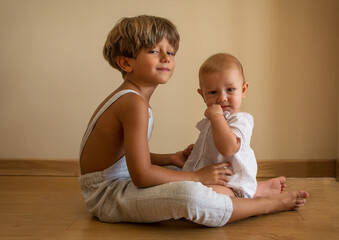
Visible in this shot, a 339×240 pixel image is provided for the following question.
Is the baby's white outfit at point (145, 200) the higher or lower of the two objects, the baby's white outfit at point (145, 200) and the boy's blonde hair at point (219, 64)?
the lower

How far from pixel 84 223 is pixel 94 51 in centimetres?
97

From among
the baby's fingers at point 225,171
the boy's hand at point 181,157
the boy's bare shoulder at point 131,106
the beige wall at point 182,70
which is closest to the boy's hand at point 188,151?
the boy's hand at point 181,157

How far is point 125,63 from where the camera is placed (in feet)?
4.18

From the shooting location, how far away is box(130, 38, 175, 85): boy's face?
124cm

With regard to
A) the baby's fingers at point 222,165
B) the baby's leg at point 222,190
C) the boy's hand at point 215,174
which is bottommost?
→ the baby's leg at point 222,190

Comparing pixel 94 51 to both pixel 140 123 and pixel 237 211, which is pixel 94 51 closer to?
pixel 140 123

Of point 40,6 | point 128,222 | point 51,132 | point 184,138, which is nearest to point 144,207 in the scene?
point 128,222

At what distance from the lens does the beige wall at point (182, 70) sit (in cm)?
186

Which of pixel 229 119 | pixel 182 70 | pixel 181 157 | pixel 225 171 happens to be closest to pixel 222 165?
pixel 225 171

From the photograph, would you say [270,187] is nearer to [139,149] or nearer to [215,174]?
[215,174]

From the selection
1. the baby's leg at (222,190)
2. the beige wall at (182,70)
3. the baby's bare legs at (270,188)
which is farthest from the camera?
the beige wall at (182,70)

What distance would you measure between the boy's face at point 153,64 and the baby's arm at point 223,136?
21cm

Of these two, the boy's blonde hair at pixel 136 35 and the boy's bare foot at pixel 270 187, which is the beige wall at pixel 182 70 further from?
the boy's blonde hair at pixel 136 35

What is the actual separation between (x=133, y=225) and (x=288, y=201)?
1.58 ft
